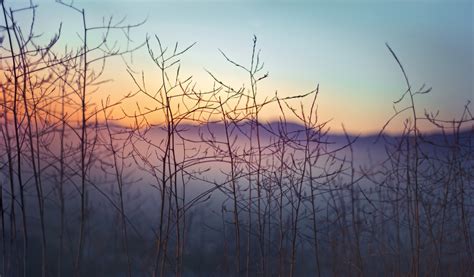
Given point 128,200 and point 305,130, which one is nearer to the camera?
point 305,130

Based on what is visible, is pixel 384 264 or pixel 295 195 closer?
pixel 295 195

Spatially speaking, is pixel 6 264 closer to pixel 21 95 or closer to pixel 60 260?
pixel 60 260

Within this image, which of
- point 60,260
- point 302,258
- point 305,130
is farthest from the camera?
point 302,258

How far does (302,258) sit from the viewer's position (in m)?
3.38

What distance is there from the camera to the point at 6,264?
2.39 metres

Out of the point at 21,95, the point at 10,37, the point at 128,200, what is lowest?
→ the point at 128,200

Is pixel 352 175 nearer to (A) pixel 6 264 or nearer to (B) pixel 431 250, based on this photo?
(B) pixel 431 250

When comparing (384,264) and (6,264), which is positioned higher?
(6,264)

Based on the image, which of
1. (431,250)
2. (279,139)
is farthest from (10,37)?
(431,250)

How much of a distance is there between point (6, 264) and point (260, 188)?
4.66 ft

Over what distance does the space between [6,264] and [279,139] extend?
5.26 ft

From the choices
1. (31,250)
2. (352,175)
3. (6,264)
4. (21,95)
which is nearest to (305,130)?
(352,175)

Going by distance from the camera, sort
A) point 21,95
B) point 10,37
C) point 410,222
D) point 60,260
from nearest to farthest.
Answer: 1. point 10,37
2. point 21,95
3. point 410,222
4. point 60,260

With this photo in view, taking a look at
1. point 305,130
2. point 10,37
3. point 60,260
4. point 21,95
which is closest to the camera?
point 10,37
